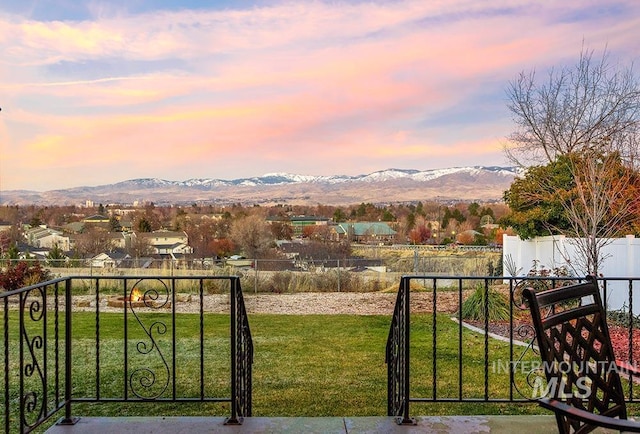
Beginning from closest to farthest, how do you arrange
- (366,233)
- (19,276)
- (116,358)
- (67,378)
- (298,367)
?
(67,378), (298,367), (116,358), (19,276), (366,233)

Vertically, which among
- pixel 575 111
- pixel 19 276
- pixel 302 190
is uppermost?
pixel 575 111

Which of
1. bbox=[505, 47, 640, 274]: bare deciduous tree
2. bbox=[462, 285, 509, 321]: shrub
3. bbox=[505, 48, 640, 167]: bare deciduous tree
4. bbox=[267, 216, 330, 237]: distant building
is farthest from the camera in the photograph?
bbox=[267, 216, 330, 237]: distant building

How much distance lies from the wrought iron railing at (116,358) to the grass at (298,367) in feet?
0.12

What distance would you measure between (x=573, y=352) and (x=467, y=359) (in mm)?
4680

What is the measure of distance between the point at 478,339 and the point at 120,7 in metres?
8.05

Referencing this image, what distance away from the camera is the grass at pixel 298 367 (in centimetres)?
433

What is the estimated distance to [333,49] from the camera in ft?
34.1

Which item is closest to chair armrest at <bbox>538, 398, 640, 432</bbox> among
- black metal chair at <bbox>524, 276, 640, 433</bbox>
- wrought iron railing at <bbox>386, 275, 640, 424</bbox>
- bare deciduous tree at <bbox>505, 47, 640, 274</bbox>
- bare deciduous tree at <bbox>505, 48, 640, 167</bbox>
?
black metal chair at <bbox>524, 276, 640, 433</bbox>

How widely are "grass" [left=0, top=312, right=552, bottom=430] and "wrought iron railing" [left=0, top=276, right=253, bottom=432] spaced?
0.04 m

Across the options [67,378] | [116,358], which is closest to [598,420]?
[67,378]

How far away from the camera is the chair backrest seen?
158 centimetres

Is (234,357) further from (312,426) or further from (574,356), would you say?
(574,356)

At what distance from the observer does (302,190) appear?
26.5 meters

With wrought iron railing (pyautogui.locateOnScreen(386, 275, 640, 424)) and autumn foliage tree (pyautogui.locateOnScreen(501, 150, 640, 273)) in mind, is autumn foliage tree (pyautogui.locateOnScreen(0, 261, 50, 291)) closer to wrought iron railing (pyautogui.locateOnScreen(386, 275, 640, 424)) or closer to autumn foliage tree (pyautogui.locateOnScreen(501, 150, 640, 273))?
wrought iron railing (pyautogui.locateOnScreen(386, 275, 640, 424))
